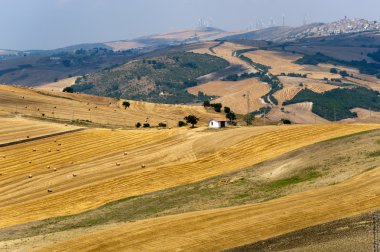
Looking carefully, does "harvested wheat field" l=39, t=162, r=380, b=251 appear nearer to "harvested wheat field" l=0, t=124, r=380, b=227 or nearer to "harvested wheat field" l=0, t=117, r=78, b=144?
"harvested wheat field" l=0, t=124, r=380, b=227

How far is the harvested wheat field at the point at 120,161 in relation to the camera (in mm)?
81812

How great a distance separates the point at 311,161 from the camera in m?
81.7

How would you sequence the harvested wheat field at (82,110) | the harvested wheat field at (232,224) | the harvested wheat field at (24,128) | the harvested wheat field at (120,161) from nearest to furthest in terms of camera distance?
1. the harvested wheat field at (232,224)
2. the harvested wheat field at (120,161)
3. the harvested wheat field at (24,128)
4. the harvested wheat field at (82,110)

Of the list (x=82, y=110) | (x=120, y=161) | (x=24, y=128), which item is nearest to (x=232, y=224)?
(x=120, y=161)

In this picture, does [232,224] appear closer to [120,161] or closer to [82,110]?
[120,161]

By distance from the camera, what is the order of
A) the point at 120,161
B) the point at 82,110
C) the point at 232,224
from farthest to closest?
the point at 82,110
the point at 120,161
the point at 232,224

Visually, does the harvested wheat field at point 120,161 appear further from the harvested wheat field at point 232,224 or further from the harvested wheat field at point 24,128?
the harvested wheat field at point 232,224

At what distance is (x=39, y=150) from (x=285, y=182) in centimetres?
5523

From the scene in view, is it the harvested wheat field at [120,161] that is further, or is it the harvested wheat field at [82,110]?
the harvested wheat field at [82,110]

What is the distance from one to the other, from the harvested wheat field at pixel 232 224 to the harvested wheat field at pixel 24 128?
65451 millimetres

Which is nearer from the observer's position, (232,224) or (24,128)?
(232,224)

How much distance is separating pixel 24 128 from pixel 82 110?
41764 mm

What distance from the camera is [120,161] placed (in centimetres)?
10006

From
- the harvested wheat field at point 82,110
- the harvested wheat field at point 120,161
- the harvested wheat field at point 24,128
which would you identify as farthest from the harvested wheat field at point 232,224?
the harvested wheat field at point 82,110
